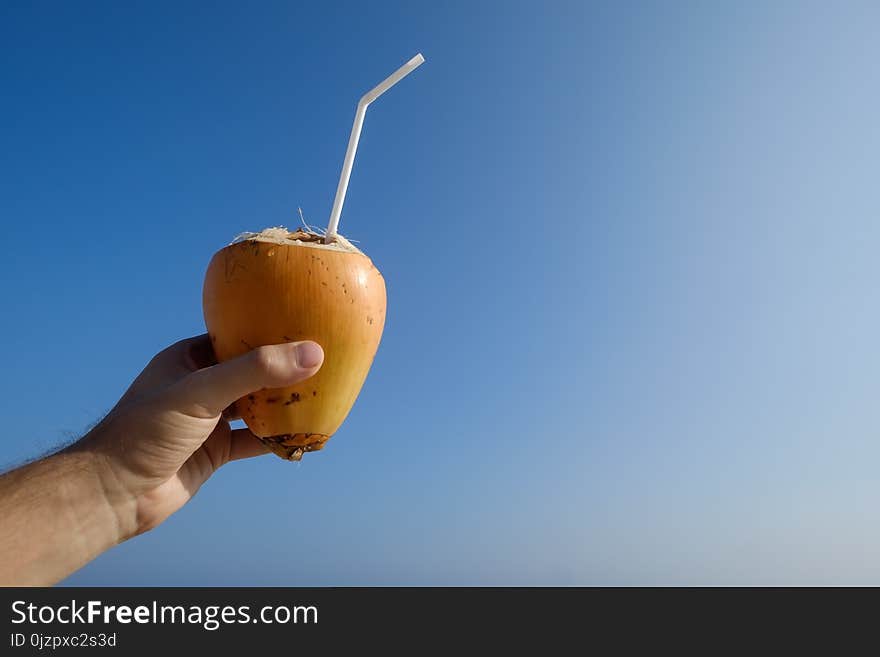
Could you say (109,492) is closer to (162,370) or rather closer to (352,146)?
(162,370)

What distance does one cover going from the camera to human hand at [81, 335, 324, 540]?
2354 mm

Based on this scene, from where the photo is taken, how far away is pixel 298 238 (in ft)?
8.45

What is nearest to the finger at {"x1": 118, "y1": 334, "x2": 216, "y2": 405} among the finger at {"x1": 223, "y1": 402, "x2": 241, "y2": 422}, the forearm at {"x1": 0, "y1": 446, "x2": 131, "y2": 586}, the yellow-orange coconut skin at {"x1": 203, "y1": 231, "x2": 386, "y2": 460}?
the finger at {"x1": 223, "y1": 402, "x2": 241, "y2": 422}

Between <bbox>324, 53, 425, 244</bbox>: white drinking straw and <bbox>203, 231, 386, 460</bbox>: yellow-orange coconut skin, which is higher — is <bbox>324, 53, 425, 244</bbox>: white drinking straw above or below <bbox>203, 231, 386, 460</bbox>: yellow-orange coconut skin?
above

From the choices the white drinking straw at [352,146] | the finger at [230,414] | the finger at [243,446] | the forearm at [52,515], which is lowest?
the forearm at [52,515]

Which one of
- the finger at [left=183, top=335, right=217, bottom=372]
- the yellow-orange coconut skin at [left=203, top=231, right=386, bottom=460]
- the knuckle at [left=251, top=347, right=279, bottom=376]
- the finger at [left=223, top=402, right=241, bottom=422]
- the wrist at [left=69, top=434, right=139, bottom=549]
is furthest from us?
the finger at [left=183, top=335, right=217, bottom=372]

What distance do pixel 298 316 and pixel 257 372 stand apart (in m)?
0.25

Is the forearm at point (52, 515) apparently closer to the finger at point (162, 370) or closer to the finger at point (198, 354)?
the finger at point (162, 370)

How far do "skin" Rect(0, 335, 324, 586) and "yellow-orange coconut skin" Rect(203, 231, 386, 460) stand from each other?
4.0 inches

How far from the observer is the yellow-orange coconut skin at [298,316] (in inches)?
94.6

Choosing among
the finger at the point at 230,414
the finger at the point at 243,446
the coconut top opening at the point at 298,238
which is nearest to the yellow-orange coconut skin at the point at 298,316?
the coconut top opening at the point at 298,238

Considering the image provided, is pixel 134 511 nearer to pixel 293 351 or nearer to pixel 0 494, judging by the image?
pixel 0 494

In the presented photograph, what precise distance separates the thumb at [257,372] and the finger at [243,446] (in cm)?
111

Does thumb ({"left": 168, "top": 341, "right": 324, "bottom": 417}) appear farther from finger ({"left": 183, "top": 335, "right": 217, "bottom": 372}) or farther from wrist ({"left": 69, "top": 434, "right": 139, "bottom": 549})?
finger ({"left": 183, "top": 335, "right": 217, "bottom": 372})
